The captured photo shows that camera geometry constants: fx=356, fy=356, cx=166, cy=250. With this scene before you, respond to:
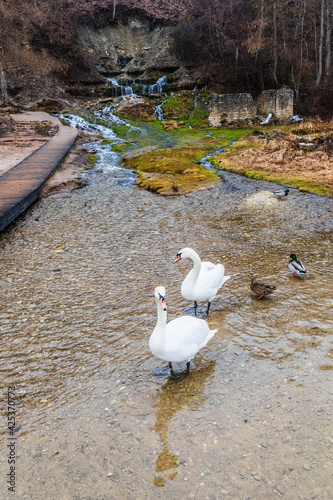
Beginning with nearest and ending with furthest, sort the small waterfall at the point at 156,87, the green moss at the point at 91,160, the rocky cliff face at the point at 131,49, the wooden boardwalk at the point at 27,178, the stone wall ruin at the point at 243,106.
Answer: the wooden boardwalk at the point at 27,178 < the green moss at the point at 91,160 < the stone wall ruin at the point at 243,106 < the small waterfall at the point at 156,87 < the rocky cliff face at the point at 131,49

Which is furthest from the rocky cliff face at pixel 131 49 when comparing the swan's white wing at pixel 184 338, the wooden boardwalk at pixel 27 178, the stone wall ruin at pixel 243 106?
the swan's white wing at pixel 184 338

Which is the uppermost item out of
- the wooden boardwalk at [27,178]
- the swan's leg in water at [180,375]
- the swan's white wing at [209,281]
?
the swan's white wing at [209,281]

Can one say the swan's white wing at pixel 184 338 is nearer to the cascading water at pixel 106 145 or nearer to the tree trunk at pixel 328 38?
the cascading water at pixel 106 145

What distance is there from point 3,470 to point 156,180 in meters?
15.9

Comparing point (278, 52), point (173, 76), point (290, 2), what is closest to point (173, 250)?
point (278, 52)

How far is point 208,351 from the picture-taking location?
6152 millimetres

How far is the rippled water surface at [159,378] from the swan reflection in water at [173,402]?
0.02 m

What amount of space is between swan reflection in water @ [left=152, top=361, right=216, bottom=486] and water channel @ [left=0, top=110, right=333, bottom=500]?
2 cm

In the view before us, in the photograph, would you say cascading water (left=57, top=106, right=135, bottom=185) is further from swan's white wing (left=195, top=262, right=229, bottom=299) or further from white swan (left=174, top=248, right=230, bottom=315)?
white swan (left=174, top=248, right=230, bottom=315)

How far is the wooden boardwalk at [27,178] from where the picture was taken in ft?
43.5

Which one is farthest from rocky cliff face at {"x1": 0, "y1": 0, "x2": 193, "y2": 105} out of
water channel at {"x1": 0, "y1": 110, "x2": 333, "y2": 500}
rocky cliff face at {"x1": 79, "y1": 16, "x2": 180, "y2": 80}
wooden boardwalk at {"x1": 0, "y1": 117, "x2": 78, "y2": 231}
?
water channel at {"x1": 0, "y1": 110, "x2": 333, "y2": 500}

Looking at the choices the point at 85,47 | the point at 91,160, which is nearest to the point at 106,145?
the point at 91,160

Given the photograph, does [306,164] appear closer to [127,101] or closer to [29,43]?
[127,101]

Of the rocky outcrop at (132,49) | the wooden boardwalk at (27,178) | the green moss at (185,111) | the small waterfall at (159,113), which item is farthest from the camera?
the rocky outcrop at (132,49)
